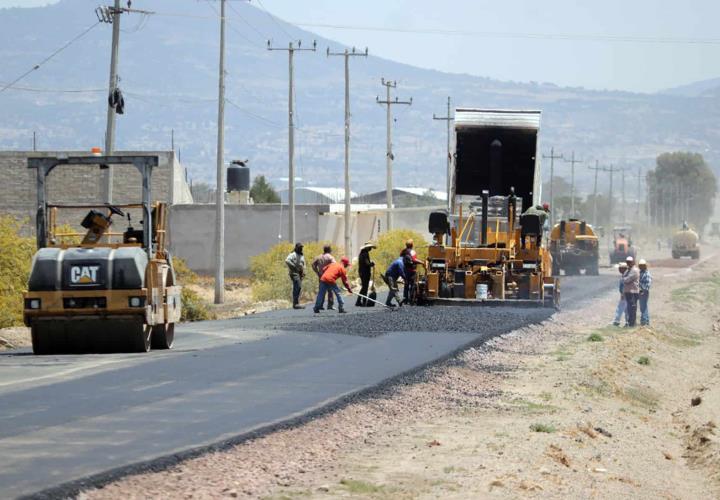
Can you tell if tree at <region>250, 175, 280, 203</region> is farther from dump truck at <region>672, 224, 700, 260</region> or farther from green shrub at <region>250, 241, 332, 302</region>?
green shrub at <region>250, 241, 332, 302</region>

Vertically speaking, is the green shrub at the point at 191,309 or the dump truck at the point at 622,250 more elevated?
the dump truck at the point at 622,250

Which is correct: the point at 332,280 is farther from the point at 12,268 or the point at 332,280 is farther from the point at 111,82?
the point at 111,82

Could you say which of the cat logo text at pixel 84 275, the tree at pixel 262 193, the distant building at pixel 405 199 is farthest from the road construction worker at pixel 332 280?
the distant building at pixel 405 199

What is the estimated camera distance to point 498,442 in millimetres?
15469

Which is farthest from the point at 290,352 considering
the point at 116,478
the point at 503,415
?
the point at 116,478

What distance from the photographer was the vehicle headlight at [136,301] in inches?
879

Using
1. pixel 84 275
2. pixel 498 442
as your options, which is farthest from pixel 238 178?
pixel 498 442

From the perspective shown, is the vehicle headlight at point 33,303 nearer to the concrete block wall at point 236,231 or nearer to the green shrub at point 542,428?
the green shrub at point 542,428

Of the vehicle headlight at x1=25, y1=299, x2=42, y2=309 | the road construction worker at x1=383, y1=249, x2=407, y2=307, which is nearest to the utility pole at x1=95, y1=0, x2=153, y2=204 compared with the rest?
the road construction worker at x1=383, y1=249, x2=407, y2=307

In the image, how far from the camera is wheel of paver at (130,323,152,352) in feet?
74.7

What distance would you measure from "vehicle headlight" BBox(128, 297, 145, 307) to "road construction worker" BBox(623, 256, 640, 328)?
15152mm

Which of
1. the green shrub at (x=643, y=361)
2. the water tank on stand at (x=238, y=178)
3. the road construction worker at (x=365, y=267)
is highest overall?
the water tank on stand at (x=238, y=178)

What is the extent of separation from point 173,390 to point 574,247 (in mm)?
51522

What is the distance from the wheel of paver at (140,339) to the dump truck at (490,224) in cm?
1391
